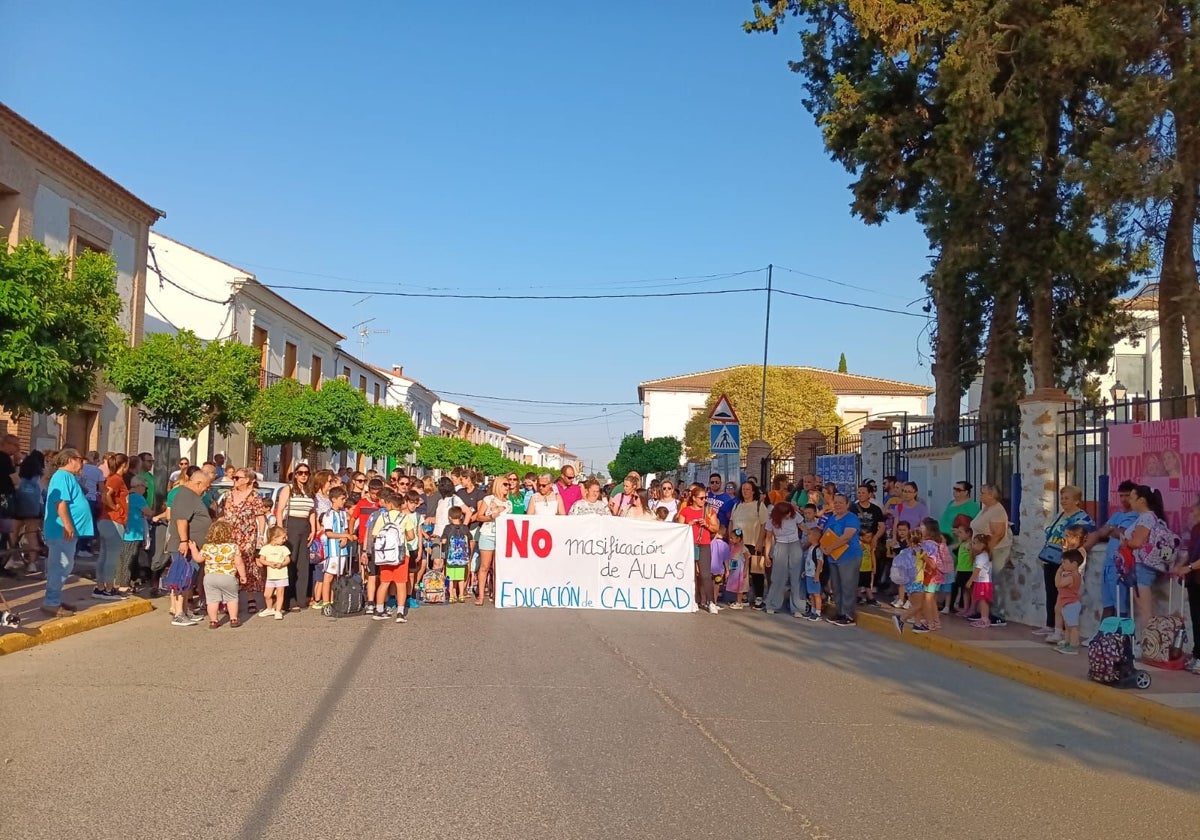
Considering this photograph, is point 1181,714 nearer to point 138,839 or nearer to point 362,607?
point 138,839

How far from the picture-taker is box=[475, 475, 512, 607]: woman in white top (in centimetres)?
1482

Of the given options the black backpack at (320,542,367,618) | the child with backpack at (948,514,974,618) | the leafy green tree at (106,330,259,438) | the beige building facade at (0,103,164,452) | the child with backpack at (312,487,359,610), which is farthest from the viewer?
the leafy green tree at (106,330,259,438)

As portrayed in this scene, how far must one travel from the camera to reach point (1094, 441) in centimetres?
1339

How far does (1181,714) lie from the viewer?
812 centimetres

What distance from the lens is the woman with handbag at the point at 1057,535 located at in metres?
12.1

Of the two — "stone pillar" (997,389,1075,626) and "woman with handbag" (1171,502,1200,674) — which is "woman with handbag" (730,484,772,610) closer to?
"stone pillar" (997,389,1075,626)

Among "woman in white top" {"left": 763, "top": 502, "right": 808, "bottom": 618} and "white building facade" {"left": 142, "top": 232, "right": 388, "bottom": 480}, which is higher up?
"white building facade" {"left": 142, "top": 232, "right": 388, "bottom": 480}

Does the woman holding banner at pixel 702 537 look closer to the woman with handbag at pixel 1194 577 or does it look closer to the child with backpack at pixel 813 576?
the child with backpack at pixel 813 576

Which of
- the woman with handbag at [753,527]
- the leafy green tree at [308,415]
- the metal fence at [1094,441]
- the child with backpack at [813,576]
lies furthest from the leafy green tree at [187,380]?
the metal fence at [1094,441]

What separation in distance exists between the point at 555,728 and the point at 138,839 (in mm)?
2928

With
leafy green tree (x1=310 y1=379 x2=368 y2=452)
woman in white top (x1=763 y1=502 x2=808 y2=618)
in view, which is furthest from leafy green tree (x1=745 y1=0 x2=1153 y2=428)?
leafy green tree (x1=310 y1=379 x2=368 y2=452)

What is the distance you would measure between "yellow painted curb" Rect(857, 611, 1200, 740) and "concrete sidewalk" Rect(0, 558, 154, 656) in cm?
903

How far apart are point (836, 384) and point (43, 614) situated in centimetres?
7438

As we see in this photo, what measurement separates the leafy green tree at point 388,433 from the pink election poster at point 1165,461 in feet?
97.3
